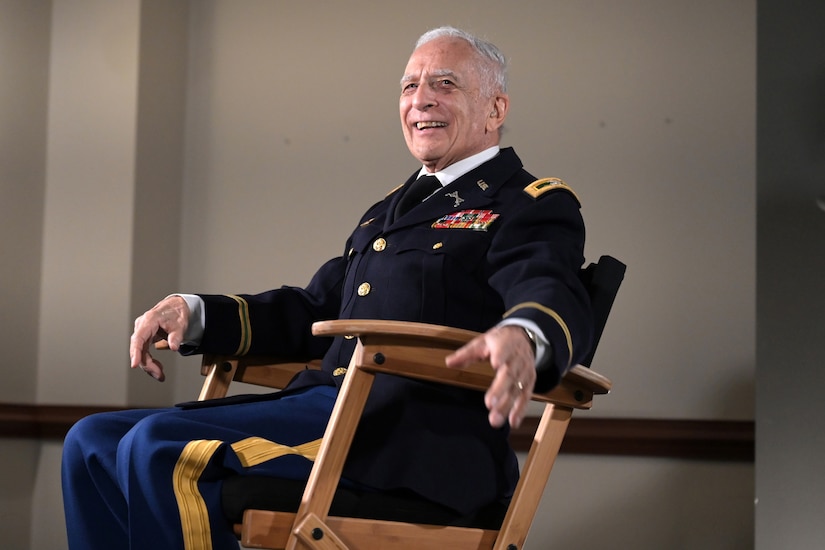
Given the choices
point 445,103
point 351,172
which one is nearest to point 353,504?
point 445,103

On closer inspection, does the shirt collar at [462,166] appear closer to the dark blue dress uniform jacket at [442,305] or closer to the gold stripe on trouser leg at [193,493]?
the dark blue dress uniform jacket at [442,305]

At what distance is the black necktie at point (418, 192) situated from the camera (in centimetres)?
Result: 224

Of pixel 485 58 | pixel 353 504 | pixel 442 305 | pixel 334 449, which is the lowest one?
pixel 353 504

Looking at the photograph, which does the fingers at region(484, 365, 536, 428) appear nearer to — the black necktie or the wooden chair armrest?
the wooden chair armrest

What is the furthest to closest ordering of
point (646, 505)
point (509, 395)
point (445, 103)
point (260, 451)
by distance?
1. point (646, 505)
2. point (445, 103)
3. point (260, 451)
4. point (509, 395)

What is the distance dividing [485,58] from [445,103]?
15cm

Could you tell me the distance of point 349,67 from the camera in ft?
12.0

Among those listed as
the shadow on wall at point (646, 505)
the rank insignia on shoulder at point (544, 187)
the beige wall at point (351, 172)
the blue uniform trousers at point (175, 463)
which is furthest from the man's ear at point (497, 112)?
the shadow on wall at point (646, 505)

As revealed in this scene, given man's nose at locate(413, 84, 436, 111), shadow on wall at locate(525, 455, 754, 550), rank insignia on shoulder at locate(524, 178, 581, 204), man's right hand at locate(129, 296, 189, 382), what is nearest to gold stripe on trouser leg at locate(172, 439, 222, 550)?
man's right hand at locate(129, 296, 189, 382)

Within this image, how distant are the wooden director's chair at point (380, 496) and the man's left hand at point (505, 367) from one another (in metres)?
0.14

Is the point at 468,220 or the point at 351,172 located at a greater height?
the point at 351,172

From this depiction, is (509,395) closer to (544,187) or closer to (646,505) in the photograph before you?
(544,187)

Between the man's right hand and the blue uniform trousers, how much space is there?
102 mm

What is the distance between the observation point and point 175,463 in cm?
166
